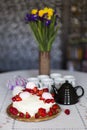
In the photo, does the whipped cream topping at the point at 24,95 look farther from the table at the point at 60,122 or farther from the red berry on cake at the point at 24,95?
the table at the point at 60,122

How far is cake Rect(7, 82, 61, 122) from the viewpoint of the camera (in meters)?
1.29

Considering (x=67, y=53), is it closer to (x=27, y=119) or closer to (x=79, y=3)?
(x=79, y=3)

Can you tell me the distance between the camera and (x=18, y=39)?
4.51 m

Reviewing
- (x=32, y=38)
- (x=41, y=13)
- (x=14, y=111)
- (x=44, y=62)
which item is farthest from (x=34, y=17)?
(x=32, y=38)

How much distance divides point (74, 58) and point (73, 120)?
10.9 feet

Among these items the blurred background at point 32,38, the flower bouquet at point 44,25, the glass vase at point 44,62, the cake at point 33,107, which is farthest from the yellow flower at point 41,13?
the blurred background at point 32,38

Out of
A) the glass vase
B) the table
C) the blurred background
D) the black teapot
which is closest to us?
the table

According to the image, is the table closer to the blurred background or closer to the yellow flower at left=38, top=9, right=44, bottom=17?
the yellow flower at left=38, top=9, right=44, bottom=17

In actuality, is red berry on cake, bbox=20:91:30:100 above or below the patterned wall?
above

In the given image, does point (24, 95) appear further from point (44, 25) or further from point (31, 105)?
point (44, 25)

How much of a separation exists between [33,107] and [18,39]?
332 centimetres

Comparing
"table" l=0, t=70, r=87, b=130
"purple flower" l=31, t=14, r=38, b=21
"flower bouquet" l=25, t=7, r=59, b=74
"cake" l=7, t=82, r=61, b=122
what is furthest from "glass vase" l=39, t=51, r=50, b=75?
"cake" l=7, t=82, r=61, b=122

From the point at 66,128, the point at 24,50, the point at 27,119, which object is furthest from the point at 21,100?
the point at 24,50

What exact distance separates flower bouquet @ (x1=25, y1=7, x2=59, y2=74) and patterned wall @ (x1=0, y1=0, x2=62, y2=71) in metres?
2.36
